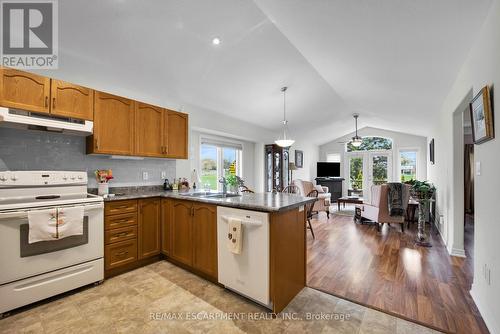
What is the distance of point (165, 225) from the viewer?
2.93 metres

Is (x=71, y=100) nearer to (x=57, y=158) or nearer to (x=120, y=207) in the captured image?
(x=57, y=158)

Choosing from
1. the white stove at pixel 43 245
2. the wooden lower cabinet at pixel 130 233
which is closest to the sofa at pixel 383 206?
the wooden lower cabinet at pixel 130 233

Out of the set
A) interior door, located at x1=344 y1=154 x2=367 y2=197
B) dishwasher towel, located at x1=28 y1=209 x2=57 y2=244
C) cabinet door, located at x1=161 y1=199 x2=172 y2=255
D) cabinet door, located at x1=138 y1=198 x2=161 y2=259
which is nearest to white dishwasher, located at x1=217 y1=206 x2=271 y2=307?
cabinet door, located at x1=161 y1=199 x2=172 y2=255

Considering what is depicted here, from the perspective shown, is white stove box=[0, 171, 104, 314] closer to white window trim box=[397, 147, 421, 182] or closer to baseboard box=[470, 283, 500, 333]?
baseboard box=[470, 283, 500, 333]

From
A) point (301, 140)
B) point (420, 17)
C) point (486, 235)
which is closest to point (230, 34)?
point (420, 17)

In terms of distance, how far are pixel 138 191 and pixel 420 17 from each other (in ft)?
11.9

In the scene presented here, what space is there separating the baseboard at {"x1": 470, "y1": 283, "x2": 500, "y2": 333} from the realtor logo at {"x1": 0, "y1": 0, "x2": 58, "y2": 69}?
4.30m

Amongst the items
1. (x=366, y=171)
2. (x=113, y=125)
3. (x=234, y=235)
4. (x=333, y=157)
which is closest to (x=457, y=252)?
(x=234, y=235)

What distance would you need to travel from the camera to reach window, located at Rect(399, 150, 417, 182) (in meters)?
7.39

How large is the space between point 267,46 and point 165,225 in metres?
2.71

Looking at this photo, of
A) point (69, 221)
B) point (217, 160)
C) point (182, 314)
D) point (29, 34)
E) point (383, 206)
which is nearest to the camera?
point (182, 314)

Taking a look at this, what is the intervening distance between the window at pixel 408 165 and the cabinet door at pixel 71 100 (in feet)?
28.3

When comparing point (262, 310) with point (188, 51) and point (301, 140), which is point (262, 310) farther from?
point (301, 140)

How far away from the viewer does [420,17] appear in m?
1.73
